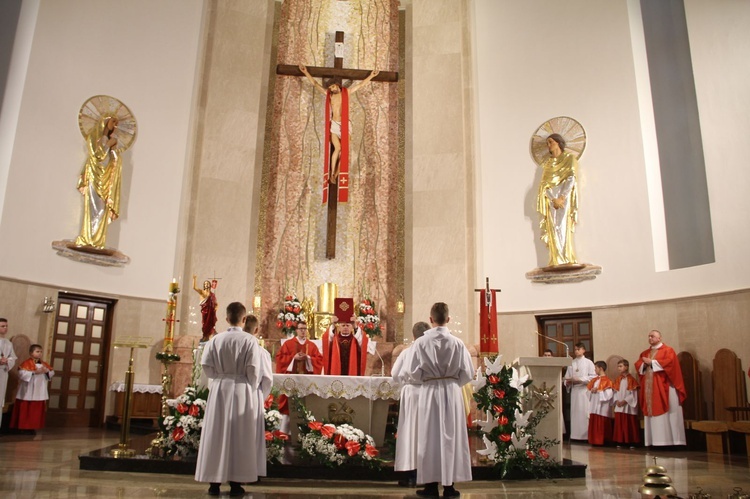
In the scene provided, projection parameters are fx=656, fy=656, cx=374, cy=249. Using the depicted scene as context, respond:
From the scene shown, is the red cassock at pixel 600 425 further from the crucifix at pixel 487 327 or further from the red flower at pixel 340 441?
the red flower at pixel 340 441

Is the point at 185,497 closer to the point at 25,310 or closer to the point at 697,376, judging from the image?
the point at 25,310

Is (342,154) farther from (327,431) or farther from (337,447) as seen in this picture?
(337,447)

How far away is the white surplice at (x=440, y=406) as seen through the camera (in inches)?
219

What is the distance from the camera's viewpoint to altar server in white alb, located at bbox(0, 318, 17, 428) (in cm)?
935

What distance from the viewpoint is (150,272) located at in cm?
1176

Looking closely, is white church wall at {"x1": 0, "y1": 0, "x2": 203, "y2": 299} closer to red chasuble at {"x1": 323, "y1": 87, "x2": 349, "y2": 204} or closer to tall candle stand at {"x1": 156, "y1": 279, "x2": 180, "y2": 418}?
red chasuble at {"x1": 323, "y1": 87, "x2": 349, "y2": 204}

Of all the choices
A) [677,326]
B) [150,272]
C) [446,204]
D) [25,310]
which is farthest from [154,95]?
[677,326]

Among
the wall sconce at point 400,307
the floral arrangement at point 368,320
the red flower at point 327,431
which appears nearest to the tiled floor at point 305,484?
the red flower at point 327,431

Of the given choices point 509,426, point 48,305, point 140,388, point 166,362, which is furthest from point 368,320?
point 48,305

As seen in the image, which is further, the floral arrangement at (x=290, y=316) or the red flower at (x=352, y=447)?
the floral arrangement at (x=290, y=316)

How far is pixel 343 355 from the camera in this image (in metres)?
9.76

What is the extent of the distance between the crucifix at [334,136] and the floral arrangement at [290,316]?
1480 millimetres

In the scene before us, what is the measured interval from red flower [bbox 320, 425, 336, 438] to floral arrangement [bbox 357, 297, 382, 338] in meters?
4.26

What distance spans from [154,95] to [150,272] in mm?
3331
